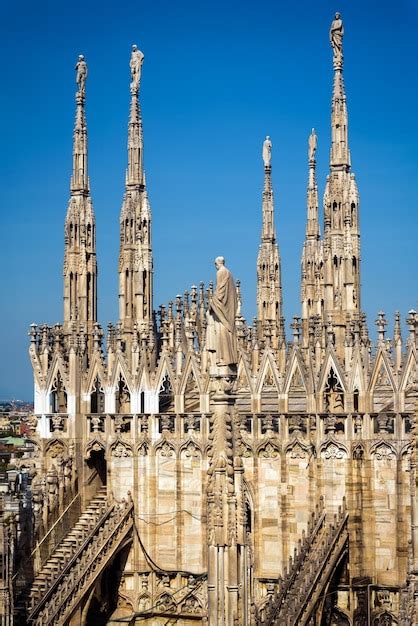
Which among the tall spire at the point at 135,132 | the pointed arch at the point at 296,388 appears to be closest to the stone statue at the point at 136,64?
the tall spire at the point at 135,132

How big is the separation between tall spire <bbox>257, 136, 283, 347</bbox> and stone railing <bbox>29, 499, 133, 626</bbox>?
13924mm

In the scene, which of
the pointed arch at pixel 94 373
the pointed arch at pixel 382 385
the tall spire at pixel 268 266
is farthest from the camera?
the tall spire at pixel 268 266

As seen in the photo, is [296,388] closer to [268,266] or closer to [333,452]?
[333,452]

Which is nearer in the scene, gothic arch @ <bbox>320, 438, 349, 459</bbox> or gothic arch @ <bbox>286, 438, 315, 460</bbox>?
gothic arch @ <bbox>320, 438, 349, 459</bbox>

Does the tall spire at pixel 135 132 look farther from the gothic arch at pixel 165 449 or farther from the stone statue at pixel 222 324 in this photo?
the stone statue at pixel 222 324

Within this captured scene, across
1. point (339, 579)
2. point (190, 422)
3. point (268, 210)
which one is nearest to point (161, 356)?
point (190, 422)

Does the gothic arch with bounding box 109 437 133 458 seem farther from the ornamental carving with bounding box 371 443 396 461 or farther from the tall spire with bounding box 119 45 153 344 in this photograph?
the ornamental carving with bounding box 371 443 396 461

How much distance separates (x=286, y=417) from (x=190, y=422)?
9.92ft

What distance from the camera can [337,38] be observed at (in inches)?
1583

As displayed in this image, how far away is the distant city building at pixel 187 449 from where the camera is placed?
35500mm

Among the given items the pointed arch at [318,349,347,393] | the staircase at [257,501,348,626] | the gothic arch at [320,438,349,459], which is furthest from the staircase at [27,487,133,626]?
the pointed arch at [318,349,347,393]

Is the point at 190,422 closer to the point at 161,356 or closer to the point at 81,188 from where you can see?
the point at 161,356

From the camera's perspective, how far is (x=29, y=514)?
36.2 meters

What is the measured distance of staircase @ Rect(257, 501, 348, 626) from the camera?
1251 inches
